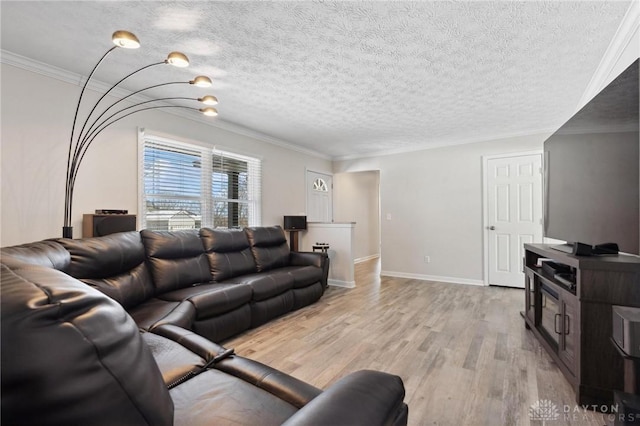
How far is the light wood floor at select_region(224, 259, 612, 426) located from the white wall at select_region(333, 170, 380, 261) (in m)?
3.24

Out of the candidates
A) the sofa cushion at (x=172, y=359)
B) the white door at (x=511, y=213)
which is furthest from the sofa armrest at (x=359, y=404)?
the white door at (x=511, y=213)

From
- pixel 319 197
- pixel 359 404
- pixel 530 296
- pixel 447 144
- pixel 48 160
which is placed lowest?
pixel 530 296

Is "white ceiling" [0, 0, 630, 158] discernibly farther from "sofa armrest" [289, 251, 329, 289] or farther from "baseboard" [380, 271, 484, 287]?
"baseboard" [380, 271, 484, 287]

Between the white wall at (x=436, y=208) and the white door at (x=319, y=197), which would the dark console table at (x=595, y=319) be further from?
the white door at (x=319, y=197)

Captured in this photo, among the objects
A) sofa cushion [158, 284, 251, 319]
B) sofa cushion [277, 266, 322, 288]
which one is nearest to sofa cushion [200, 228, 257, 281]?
sofa cushion [158, 284, 251, 319]

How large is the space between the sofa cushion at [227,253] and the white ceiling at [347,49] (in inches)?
61.4

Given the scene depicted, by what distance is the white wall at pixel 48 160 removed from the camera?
2.24 m

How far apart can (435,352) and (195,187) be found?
327 centimetres

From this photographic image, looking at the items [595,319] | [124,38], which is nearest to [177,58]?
[124,38]

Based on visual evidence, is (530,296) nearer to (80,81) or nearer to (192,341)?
(192,341)

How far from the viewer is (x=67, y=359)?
1.50ft

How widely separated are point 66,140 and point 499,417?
12.9ft

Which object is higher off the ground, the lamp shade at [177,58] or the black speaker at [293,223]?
the lamp shade at [177,58]

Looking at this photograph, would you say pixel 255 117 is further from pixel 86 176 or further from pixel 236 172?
pixel 86 176
